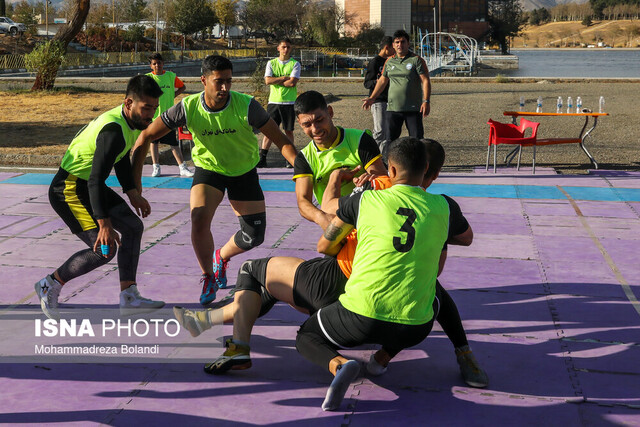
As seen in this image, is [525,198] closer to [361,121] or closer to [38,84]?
[361,121]

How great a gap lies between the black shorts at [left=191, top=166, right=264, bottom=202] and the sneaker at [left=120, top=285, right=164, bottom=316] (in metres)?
0.97

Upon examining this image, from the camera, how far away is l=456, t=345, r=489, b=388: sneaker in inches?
171

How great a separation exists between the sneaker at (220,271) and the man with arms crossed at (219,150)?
5 centimetres

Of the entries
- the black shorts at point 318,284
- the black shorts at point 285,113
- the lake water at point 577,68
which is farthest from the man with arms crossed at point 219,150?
the lake water at point 577,68

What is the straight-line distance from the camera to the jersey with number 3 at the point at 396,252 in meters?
3.86

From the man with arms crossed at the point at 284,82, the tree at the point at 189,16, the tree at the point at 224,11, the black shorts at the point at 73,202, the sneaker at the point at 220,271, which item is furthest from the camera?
the tree at the point at 224,11

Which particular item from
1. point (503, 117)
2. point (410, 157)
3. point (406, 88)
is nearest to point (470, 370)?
point (410, 157)

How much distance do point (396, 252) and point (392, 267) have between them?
8 centimetres

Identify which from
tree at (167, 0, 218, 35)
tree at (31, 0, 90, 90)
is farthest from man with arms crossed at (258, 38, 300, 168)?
tree at (167, 0, 218, 35)

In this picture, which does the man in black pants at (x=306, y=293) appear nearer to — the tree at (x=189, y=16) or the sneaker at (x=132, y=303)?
the sneaker at (x=132, y=303)

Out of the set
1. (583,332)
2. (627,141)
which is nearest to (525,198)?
(583,332)

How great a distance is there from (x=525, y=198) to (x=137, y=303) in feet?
20.1

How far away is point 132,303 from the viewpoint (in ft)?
18.2

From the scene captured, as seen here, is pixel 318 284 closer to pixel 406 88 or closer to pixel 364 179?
pixel 364 179
